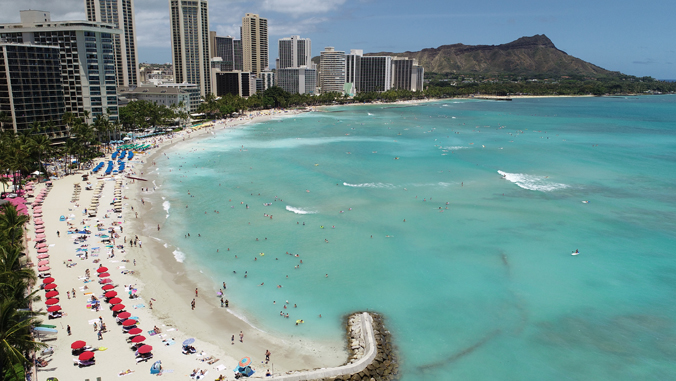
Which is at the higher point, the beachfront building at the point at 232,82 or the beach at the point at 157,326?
the beachfront building at the point at 232,82

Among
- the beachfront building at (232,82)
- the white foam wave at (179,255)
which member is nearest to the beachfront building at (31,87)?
the white foam wave at (179,255)

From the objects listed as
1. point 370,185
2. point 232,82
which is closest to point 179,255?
point 370,185

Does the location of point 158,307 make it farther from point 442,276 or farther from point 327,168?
point 327,168

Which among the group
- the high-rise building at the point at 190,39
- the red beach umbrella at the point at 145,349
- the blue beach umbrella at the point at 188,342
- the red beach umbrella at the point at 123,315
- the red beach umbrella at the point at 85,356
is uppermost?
the high-rise building at the point at 190,39

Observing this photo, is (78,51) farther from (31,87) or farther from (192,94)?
(192,94)

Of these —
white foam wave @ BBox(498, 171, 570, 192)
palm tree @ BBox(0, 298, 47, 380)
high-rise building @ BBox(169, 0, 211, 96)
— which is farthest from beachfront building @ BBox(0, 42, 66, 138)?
high-rise building @ BBox(169, 0, 211, 96)

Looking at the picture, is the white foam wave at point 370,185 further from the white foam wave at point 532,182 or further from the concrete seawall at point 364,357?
the concrete seawall at point 364,357
